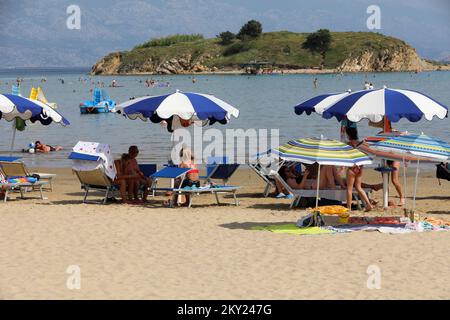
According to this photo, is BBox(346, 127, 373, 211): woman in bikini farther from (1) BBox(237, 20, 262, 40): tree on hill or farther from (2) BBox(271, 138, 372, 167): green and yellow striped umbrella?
(1) BBox(237, 20, 262, 40): tree on hill

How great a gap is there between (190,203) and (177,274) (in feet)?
15.9

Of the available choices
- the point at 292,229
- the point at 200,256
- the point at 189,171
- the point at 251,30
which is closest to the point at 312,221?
the point at 292,229

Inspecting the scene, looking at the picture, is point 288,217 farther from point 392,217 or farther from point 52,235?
point 52,235

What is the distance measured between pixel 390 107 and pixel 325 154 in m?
1.52

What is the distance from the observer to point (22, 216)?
477 inches

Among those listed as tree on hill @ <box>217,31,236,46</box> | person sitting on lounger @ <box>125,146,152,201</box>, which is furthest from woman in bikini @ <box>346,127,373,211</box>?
tree on hill @ <box>217,31,236,46</box>

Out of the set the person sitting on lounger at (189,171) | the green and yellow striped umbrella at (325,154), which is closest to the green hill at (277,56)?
the person sitting on lounger at (189,171)

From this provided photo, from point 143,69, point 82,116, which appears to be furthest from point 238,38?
point 82,116

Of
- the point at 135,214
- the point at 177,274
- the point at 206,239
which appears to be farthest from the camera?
the point at 135,214

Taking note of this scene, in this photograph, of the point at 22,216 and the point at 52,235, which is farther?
the point at 22,216

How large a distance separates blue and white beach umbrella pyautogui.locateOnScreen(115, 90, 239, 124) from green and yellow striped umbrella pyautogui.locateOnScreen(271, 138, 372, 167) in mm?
1716

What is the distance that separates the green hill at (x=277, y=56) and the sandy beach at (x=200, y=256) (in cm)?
15322

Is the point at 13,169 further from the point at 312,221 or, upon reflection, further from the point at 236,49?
the point at 236,49
